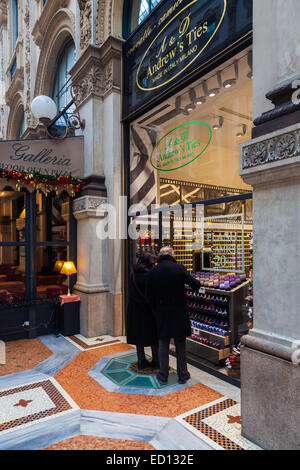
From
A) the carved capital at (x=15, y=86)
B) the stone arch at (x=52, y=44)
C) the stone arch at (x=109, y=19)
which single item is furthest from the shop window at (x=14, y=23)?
the stone arch at (x=109, y=19)

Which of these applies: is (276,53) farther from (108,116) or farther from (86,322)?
(86,322)

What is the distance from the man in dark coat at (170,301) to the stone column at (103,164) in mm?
2491

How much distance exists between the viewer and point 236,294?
4.68 metres

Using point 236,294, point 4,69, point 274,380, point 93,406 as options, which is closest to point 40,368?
point 93,406

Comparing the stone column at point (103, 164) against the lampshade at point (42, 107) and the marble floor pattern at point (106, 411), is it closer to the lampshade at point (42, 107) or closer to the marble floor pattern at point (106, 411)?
the lampshade at point (42, 107)

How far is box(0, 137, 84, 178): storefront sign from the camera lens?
609 cm

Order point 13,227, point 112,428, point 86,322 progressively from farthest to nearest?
point 13,227 → point 86,322 → point 112,428

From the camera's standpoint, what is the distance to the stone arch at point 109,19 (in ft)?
21.6

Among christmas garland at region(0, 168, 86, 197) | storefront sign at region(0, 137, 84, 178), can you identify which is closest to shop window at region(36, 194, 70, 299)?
christmas garland at region(0, 168, 86, 197)

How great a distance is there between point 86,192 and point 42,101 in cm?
230

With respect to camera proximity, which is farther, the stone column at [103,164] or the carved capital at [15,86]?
the carved capital at [15,86]

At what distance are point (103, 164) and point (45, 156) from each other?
1.29 metres

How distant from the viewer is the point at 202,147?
5.01m

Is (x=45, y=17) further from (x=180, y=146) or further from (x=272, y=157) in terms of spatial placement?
(x=272, y=157)
